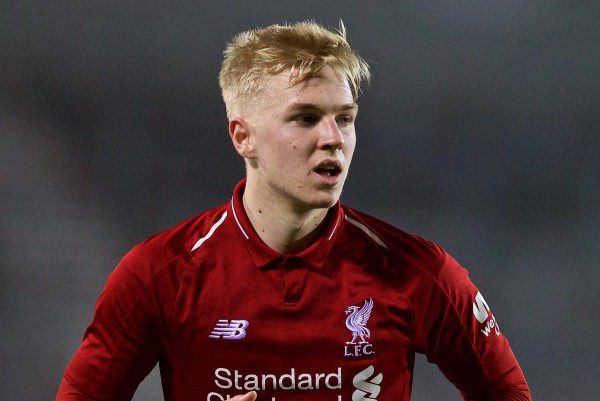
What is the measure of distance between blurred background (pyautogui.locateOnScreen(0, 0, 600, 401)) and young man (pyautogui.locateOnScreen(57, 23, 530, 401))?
4.43ft

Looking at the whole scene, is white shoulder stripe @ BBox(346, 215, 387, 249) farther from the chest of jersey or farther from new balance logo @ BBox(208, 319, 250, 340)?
new balance logo @ BBox(208, 319, 250, 340)

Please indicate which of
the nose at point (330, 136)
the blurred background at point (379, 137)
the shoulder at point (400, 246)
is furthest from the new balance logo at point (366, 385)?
the blurred background at point (379, 137)

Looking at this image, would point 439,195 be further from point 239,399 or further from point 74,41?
point 239,399

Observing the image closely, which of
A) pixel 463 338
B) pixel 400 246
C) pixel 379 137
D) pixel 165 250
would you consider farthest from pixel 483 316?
pixel 379 137

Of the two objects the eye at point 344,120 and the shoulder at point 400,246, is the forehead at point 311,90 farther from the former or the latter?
the shoulder at point 400,246

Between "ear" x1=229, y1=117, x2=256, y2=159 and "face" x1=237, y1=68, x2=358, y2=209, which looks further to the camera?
"ear" x1=229, y1=117, x2=256, y2=159

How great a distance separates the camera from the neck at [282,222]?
1762 mm

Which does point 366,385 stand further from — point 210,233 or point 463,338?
point 210,233

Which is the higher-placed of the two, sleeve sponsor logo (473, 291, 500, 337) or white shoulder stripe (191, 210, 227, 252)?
white shoulder stripe (191, 210, 227, 252)

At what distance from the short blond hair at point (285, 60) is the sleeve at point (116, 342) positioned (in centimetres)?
44

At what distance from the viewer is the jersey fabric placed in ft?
5.68

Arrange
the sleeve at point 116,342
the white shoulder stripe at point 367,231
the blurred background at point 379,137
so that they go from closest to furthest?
1. the sleeve at point 116,342
2. the white shoulder stripe at point 367,231
3. the blurred background at point 379,137

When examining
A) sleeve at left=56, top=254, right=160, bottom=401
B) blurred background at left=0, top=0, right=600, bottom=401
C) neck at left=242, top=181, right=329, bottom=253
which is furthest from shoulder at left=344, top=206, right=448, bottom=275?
blurred background at left=0, top=0, right=600, bottom=401

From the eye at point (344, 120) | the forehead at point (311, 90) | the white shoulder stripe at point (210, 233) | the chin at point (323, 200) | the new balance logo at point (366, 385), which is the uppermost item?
the forehead at point (311, 90)
